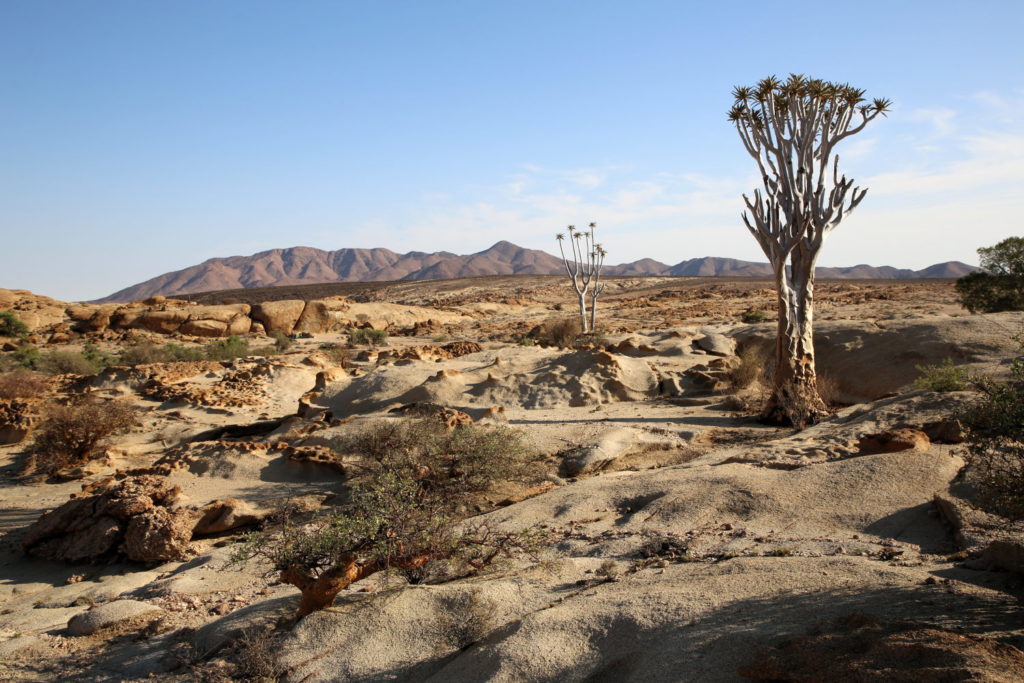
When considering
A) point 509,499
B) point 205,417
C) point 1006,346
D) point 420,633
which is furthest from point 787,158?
Result: point 205,417

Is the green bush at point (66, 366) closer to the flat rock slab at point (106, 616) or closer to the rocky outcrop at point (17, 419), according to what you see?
the rocky outcrop at point (17, 419)

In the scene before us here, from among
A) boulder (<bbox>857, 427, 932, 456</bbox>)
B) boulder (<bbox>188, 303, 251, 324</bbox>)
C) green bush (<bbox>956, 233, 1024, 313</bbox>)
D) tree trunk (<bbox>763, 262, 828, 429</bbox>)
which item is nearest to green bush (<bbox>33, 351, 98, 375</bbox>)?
boulder (<bbox>188, 303, 251, 324</bbox>)

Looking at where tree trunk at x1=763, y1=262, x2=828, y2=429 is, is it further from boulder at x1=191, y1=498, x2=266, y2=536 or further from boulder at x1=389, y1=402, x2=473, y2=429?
boulder at x1=191, y1=498, x2=266, y2=536

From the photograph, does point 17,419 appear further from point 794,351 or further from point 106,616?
point 794,351

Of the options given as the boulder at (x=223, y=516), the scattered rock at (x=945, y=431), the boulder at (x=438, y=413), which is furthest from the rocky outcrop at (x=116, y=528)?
the scattered rock at (x=945, y=431)

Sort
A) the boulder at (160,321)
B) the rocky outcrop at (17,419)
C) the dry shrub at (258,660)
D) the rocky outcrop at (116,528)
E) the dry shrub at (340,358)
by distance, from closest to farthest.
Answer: the dry shrub at (258,660) < the rocky outcrop at (116,528) < the rocky outcrop at (17,419) < the dry shrub at (340,358) < the boulder at (160,321)

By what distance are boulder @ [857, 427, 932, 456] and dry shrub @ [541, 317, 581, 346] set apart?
13.9 m

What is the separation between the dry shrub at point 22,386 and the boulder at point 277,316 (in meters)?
12.8

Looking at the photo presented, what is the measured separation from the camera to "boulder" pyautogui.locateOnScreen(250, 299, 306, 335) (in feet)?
93.9

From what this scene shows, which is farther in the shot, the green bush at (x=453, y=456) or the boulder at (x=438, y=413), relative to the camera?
the boulder at (x=438, y=413)

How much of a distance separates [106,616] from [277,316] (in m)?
24.7

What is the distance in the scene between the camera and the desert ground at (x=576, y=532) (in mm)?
3662

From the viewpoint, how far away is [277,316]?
28953 millimetres

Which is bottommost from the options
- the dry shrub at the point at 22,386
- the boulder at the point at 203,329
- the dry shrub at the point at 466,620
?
the dry shrub at the point at 466,620
